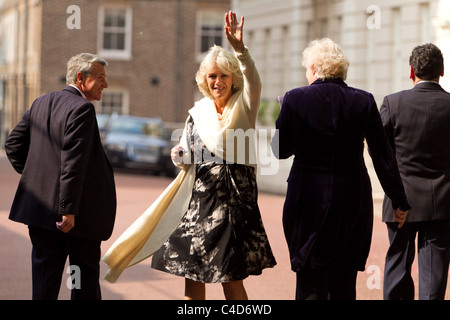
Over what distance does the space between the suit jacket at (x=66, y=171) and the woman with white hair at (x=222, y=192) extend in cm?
46

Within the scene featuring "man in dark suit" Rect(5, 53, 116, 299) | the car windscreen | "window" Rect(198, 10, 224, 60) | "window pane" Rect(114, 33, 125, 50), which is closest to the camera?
"man in dark suit" Rect(5, 53, 116, 299)

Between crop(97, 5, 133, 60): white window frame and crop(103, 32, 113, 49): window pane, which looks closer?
crop(97, 5, 133, 60): white window frame

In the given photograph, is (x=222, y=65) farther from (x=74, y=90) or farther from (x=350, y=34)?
(x=350, y=34)

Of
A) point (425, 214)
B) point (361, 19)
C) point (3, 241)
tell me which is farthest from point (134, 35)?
point (425, 214)

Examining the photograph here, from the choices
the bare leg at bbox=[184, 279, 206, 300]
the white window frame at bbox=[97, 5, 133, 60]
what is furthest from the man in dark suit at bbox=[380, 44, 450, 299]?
the white window frame at bbox=[97, 5, 133, 60]

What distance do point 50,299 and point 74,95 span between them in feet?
3.95

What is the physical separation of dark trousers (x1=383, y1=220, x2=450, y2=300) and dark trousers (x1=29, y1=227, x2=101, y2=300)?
82.3 inches

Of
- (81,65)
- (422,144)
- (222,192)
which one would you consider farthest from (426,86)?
(81,65)

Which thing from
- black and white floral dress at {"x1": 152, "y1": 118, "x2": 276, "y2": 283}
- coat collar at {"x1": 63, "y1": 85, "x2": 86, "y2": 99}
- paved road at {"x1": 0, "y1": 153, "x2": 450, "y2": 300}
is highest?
coat collar at {"x1": 63, "y1": 85, "x2": 86, "y2": 99}

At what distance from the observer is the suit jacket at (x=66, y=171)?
18.4 ft

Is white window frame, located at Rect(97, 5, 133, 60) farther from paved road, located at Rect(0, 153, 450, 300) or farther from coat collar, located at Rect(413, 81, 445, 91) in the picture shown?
coat collar, located at Rect(413, 81, 445, 91)

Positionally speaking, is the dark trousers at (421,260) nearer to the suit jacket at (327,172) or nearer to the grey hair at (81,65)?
the suit jacket at (327,172)

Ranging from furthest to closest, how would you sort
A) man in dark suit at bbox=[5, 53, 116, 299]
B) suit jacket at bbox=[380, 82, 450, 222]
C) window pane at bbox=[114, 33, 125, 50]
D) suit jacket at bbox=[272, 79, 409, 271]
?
window pane at bbox=[114, 33, 125, 50], suit jacket at bbox=[380, 82, 450, 222], man in dark suit at bbox=[5, 53, 116, 299], suit jacket at bbox=[272, 79, 409, 271]

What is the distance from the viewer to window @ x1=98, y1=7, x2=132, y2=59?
39.5m
